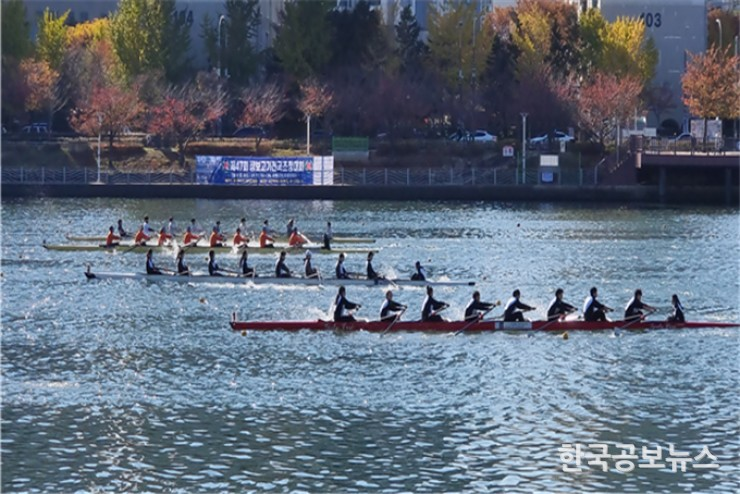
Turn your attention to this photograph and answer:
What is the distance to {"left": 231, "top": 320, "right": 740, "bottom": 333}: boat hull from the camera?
36.5 meters

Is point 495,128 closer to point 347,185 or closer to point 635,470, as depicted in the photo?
point 347,185

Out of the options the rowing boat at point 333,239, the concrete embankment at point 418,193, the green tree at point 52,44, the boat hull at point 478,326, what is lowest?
the boat hull at point 478,326

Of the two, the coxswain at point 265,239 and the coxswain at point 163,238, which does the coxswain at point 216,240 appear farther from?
the coxswain at point 163,238

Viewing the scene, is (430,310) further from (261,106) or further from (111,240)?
(261,106)

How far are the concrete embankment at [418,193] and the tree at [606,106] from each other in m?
7.76

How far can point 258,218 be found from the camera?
69188mm

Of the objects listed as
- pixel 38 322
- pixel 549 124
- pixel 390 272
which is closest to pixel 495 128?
pixel 549 124

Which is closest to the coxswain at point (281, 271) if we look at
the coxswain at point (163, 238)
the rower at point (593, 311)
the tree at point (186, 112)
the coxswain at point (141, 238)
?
the coxswain at point (163, 238)

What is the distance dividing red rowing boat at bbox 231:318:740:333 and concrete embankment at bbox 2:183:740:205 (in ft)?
139

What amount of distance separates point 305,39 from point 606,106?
2107 cm

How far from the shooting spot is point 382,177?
8169cm

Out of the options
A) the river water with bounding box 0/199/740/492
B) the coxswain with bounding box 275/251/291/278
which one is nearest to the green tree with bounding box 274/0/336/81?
the river water with bounding box 0/199/740/492

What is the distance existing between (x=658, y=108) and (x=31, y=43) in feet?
141

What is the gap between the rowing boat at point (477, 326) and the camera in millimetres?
36469
